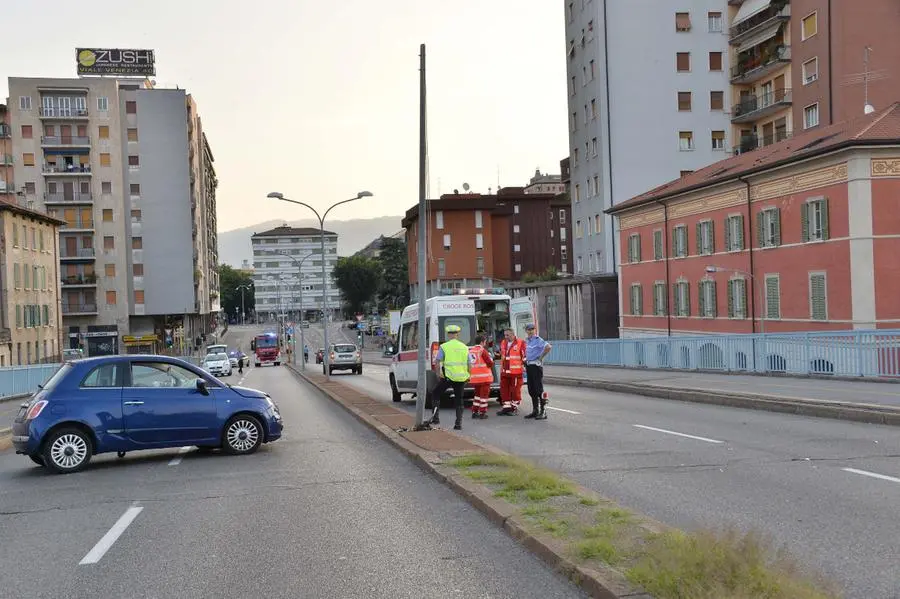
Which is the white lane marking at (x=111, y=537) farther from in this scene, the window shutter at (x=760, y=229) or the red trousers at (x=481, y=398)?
the window shutter at (x=760, y=229)

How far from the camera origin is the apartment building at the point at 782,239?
3519cm

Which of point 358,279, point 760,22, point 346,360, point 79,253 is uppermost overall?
point 760,22

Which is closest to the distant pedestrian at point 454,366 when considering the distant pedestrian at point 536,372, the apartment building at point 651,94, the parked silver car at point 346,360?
the distant pedestrian at point 536,372

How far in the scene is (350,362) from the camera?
49.7 meters

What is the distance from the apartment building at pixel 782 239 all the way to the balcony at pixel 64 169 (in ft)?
184

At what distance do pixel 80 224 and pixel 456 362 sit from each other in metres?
80.7

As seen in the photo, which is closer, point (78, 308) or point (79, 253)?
point (78, 308)

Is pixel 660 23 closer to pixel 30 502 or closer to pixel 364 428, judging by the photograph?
pixel 364 428

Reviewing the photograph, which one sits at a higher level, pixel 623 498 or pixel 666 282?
pixel 666 282

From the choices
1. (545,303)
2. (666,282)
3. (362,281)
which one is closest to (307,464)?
(666,282)

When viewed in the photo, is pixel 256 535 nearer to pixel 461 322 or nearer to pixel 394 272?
pixel 461 322

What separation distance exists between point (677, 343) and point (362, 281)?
128007 millimetres

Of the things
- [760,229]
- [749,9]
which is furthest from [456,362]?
[749,9]

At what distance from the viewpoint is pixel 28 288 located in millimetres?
63781
